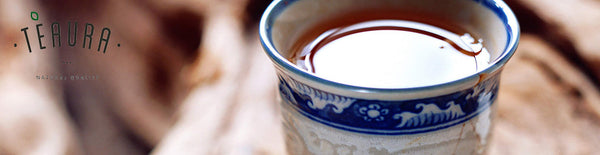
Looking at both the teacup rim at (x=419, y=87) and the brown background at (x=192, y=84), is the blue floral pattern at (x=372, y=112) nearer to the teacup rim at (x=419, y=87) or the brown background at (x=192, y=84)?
the teacup rim at (x=419, y=87)

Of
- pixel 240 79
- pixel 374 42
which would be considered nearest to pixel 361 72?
pixel 374 42

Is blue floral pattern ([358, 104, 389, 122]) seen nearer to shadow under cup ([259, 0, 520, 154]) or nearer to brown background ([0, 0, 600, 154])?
shadow under cup ([259, 0, 520, 154])

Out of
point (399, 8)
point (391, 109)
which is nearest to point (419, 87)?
point (391, 109)

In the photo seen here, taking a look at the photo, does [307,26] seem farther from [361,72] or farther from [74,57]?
[74,57]

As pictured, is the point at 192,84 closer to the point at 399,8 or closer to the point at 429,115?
the point at 399,8

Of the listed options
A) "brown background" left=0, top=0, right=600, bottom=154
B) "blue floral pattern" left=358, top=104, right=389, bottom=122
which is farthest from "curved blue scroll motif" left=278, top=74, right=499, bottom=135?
"brown background" left=0, top=0, right=600, bottom=154

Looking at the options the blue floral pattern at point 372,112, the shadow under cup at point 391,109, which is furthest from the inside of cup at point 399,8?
the blue floral pattern at point 372,112
